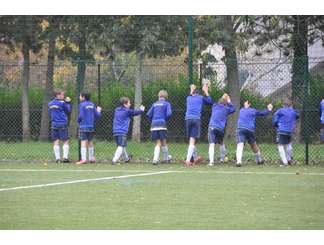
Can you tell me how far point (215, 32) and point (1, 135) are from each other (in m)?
7.47

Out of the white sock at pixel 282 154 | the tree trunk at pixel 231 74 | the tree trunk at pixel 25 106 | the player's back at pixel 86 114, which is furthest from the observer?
the tree trunk at pixel 25 106

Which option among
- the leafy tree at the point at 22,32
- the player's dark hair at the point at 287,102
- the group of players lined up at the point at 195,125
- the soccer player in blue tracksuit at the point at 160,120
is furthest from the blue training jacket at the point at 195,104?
the leafy tree at the point at 22,32

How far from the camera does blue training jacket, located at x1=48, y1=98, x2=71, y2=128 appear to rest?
2244 centimetres

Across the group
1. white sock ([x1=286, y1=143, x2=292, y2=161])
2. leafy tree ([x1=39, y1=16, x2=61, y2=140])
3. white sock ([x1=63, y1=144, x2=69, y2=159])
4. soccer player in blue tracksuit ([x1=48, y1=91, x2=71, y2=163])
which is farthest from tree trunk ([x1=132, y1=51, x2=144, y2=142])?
white sock ([x1=286, y1=143, x2=292, y2=161])

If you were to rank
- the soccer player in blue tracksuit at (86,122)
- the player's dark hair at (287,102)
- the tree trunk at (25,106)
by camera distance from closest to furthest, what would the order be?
the player's dark hair at (287,102), the soccer player in blue tracksuit at (86,122), the tree trunk at (25,106)

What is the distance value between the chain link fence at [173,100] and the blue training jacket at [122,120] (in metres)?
1.17

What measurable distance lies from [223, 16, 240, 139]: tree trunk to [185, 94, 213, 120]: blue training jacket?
5.39 ft

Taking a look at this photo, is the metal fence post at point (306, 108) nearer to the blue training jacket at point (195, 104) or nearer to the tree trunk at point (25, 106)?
the blue training jacket at point (195, 104)

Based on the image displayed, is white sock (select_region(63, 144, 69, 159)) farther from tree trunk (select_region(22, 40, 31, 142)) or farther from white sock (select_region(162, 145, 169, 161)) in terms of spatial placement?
tree trunk (select_region(22, 40, 31, 142))

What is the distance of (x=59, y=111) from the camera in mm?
22500

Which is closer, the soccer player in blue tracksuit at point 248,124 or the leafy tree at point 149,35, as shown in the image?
the soccer player in blue tracksuit at point 248,124

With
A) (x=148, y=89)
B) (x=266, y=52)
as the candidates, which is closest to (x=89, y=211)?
(x=148, y=89)

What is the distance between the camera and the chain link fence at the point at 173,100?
22.6 meters
